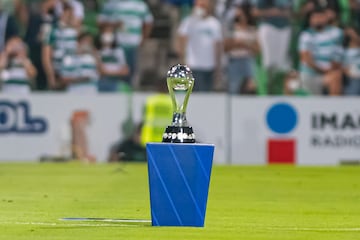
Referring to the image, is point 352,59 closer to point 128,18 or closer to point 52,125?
point 128,18

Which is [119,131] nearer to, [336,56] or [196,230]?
[336,56]

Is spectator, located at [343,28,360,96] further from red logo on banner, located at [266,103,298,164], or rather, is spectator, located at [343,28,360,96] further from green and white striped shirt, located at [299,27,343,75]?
red logo on banner, located at [266,103,298,164]

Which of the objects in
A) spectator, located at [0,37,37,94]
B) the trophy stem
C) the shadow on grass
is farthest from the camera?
spectator, located at [0,37,37,94]

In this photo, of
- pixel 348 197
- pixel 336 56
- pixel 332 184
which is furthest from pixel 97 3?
pixel 348 197

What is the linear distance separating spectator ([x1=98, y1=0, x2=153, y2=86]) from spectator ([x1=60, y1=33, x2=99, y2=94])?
0.50m

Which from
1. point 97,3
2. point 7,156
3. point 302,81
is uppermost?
point 97,3

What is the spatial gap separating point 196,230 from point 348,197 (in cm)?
538

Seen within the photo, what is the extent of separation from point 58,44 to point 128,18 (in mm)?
1403

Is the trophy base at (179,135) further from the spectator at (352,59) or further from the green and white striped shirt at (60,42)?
the spectator at (352,59)

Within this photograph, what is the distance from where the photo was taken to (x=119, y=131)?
21047 millimetres

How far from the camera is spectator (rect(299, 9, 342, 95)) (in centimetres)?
2161

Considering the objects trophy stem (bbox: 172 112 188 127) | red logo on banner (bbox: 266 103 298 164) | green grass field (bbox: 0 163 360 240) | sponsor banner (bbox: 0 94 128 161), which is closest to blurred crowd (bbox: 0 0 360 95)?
sponsor banner (bbox: 0 94 128 161)

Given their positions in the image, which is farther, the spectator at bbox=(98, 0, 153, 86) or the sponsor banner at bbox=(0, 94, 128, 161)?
the spectator at bbox=(98, 0, 153, 86)

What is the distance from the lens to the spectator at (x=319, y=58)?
21.6 meters
